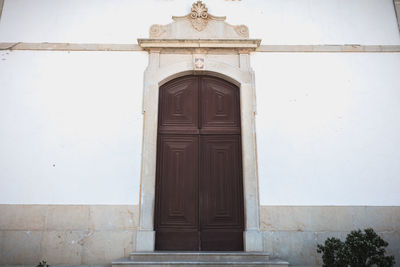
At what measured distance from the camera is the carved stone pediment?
620 cm

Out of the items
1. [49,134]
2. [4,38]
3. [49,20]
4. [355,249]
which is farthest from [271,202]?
[4,38]

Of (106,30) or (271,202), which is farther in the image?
(106,30)

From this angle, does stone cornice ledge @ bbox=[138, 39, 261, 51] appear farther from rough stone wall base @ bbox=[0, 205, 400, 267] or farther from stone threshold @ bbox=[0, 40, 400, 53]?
rough stone wall base @ bbox=[0, 205, 400, 267]

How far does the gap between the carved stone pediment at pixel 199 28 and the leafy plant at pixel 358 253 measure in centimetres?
384

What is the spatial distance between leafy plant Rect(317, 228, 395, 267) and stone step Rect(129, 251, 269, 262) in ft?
3.08

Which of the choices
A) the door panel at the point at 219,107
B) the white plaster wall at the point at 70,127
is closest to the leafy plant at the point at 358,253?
the door panel at the point at 219,107

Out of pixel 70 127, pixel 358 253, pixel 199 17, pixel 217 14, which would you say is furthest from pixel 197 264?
pixel 217 14

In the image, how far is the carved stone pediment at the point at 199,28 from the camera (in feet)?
20.3

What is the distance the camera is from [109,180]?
→ 5.55 m

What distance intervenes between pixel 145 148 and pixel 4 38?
340 centimetres

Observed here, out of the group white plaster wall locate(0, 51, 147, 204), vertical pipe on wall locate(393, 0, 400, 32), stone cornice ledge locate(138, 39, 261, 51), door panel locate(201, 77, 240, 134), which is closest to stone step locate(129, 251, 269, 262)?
white plaster wall locate(0, 51, 147, 204)

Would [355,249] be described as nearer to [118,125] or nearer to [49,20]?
[118,125]

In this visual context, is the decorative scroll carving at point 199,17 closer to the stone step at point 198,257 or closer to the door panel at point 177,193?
the door panel at point 177,193

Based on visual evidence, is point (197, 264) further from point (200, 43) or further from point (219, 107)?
point (200, 43)
